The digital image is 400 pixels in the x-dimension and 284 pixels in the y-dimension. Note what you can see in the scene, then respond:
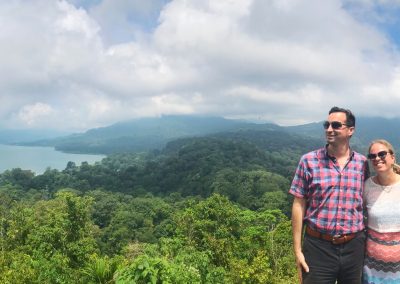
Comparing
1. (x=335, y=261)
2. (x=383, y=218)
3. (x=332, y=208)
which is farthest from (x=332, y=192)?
(x=335, y=261)

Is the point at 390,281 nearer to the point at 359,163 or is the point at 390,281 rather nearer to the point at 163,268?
the point at 359,163

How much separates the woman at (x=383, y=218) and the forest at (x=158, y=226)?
2211 millimetres

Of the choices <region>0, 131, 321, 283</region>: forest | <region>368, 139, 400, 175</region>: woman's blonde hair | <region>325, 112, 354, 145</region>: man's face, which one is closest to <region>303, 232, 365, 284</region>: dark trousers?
<region>368, 139, 400, 175</region>: woman's blonde hair

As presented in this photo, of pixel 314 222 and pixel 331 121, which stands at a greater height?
pixel 331 121

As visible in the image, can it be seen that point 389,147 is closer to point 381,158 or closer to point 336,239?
point 381,158

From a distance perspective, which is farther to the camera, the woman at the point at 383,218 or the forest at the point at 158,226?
the forest at the point at 158,226

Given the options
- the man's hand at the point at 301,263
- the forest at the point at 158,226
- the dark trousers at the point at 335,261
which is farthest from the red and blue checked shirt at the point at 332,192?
the forest at the point at 158,226

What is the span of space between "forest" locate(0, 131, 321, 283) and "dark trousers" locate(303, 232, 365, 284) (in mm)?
1858

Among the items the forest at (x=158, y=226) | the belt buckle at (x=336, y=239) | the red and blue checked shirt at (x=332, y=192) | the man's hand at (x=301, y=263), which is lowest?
the forest at (x=158, y=226)

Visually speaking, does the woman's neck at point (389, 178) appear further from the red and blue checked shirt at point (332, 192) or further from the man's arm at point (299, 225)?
the man's arm at point (299, 225)

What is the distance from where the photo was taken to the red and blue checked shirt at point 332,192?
2.90m

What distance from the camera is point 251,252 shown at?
13461 mm

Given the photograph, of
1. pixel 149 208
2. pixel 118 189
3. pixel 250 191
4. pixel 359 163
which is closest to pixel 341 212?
pixel 359 163

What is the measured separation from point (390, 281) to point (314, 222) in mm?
708
